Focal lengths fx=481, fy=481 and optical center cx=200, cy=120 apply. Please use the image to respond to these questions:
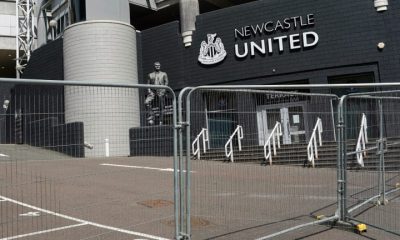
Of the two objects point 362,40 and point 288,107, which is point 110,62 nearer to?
point 362,40

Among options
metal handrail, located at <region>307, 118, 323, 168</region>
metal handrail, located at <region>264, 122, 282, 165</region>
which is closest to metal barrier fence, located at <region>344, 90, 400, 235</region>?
metal handrail, located at <region>307, 118, 323, 168</region>

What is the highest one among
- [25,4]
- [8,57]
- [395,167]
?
[25,4]

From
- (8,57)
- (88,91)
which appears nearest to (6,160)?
(88,91)

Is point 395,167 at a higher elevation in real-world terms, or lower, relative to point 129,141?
lower

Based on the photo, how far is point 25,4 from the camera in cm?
4044

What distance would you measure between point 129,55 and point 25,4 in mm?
20194

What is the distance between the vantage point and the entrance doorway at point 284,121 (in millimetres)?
6434

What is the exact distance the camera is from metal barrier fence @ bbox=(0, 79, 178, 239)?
4.80 m

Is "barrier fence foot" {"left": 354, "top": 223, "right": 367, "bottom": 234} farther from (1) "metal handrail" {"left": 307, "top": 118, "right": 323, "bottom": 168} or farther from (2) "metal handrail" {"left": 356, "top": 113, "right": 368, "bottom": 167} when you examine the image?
(2) "metal handrail" {"left": 356, "top": 113, "right": 368, "bottom": 167}

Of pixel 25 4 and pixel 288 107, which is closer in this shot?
pixel 288 107

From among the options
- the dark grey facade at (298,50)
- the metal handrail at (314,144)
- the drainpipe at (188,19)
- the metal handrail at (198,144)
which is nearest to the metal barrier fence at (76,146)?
the metal handrail at (198,144)

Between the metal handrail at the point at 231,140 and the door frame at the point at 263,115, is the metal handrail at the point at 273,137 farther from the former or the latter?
the metal handrail at the point at 231,140

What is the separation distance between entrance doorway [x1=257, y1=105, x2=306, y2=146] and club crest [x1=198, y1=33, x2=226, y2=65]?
15.8 m

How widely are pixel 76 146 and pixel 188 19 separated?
19324 millimetres
